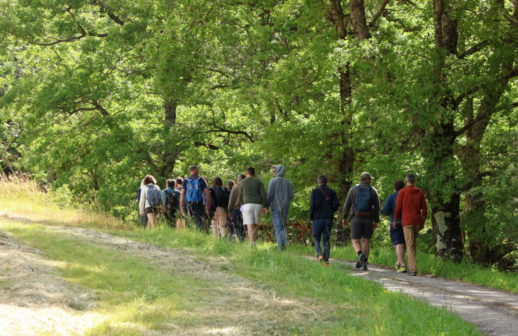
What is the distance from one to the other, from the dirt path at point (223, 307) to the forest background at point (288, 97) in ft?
22.1

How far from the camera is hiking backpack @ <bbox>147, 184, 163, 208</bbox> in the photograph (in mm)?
14312

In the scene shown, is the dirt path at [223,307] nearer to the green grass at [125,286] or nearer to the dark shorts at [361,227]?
the green grass at [125,286]

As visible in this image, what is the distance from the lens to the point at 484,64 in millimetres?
13320

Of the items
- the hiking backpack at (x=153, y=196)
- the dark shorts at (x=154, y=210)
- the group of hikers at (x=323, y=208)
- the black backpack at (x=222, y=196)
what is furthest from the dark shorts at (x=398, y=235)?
the dark shorts at (x=154, y=210)

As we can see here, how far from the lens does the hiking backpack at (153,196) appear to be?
1431cm

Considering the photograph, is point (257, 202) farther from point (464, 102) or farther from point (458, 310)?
point (464, 102)

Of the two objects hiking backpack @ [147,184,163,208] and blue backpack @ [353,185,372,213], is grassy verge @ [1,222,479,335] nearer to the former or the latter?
blue backpack @ [353,185,372,213]

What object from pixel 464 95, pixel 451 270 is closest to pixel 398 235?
pixel 451 270

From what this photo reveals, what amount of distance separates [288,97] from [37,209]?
890 cm

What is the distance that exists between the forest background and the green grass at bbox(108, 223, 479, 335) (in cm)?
509

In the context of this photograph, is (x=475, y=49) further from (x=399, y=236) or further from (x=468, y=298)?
(x=468, y=298)

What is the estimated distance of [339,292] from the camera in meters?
7.35

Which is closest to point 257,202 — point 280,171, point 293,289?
point 280,171

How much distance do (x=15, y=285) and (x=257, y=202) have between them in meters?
6.49
